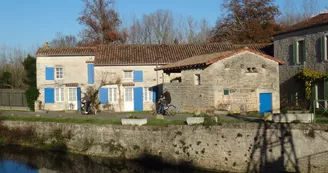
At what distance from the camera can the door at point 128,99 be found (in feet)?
103

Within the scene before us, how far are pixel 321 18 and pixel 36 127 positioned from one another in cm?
1692

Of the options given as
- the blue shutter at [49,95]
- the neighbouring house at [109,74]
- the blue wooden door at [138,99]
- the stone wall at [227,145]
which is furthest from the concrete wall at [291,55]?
the blue shutter at [49,95]

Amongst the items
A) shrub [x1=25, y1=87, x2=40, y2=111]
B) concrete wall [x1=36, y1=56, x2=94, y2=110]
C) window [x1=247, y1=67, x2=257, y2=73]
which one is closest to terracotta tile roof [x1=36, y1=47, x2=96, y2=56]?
concrete wall [x1=36, y1=56, x2=94, y2=110]

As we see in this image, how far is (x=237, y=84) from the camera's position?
23.6 metres

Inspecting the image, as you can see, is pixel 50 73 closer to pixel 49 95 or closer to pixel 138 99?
pixel 49 95

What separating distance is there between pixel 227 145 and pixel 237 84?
797 centimetres

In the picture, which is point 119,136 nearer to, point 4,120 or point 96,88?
point 4,120

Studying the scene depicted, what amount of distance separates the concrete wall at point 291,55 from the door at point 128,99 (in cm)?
1080

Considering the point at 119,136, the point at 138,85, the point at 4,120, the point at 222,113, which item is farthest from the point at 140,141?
the point at 138,85

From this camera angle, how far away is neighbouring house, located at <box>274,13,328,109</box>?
74.6 feet

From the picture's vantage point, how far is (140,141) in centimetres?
1862

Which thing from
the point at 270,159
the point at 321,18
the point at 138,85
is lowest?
the point at 270,159

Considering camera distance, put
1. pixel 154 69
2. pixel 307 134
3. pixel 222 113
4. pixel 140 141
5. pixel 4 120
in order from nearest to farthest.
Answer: pixel 307 134, pixel 140 141, pixel 222 113, pixel 4 120, pixel 154 69

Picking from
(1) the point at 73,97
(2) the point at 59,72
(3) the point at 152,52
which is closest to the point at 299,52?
(3) the point at 152,52
